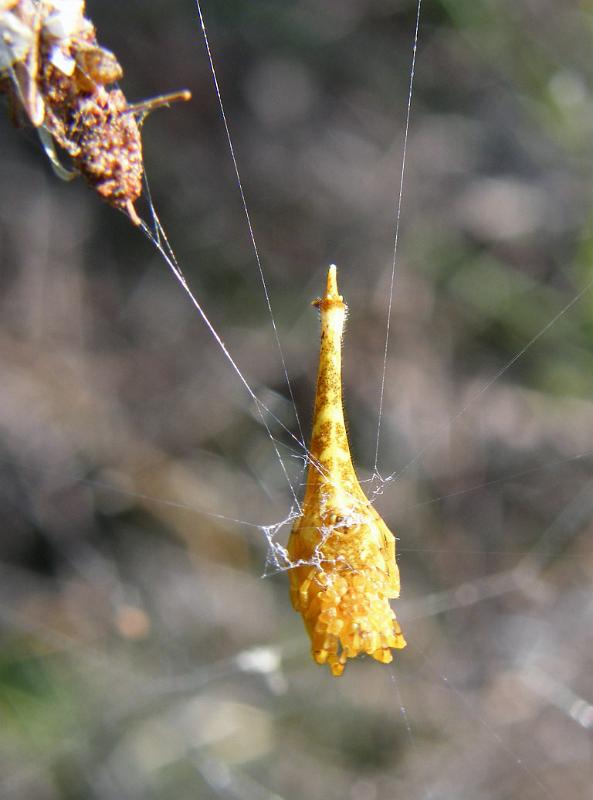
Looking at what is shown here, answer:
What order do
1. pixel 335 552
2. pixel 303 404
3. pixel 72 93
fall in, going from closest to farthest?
pixel 72 93 → pixel 335 552 → pixel 303 404

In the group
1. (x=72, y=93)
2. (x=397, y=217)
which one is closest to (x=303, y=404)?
(x=397, y=217)

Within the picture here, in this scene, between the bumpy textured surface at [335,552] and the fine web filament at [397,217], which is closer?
the bumpy textured surface at [335,552]

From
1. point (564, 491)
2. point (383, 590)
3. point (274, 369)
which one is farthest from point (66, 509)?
point (383, 590)

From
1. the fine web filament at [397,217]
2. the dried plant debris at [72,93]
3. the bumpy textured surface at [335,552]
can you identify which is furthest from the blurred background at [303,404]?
the dried plant debris at [72,93]

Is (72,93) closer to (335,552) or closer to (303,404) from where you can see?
(335,552)

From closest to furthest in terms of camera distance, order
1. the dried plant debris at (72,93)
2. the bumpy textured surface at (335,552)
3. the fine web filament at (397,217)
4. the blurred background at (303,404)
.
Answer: the dried plant debris at (72,93), the bumpy textured surface at (335,552), the blurred background at (303,404), the fine web filament at (397,217)

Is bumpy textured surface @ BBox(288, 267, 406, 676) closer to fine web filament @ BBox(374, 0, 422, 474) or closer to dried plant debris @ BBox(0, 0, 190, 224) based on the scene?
dried plant debris @ BBox(0, 0, 190, 224)

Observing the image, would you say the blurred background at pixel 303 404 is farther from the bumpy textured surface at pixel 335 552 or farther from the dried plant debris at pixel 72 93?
the dried plant debris at pixel 72 93

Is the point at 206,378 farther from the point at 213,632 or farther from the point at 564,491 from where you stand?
the point at 564,491
